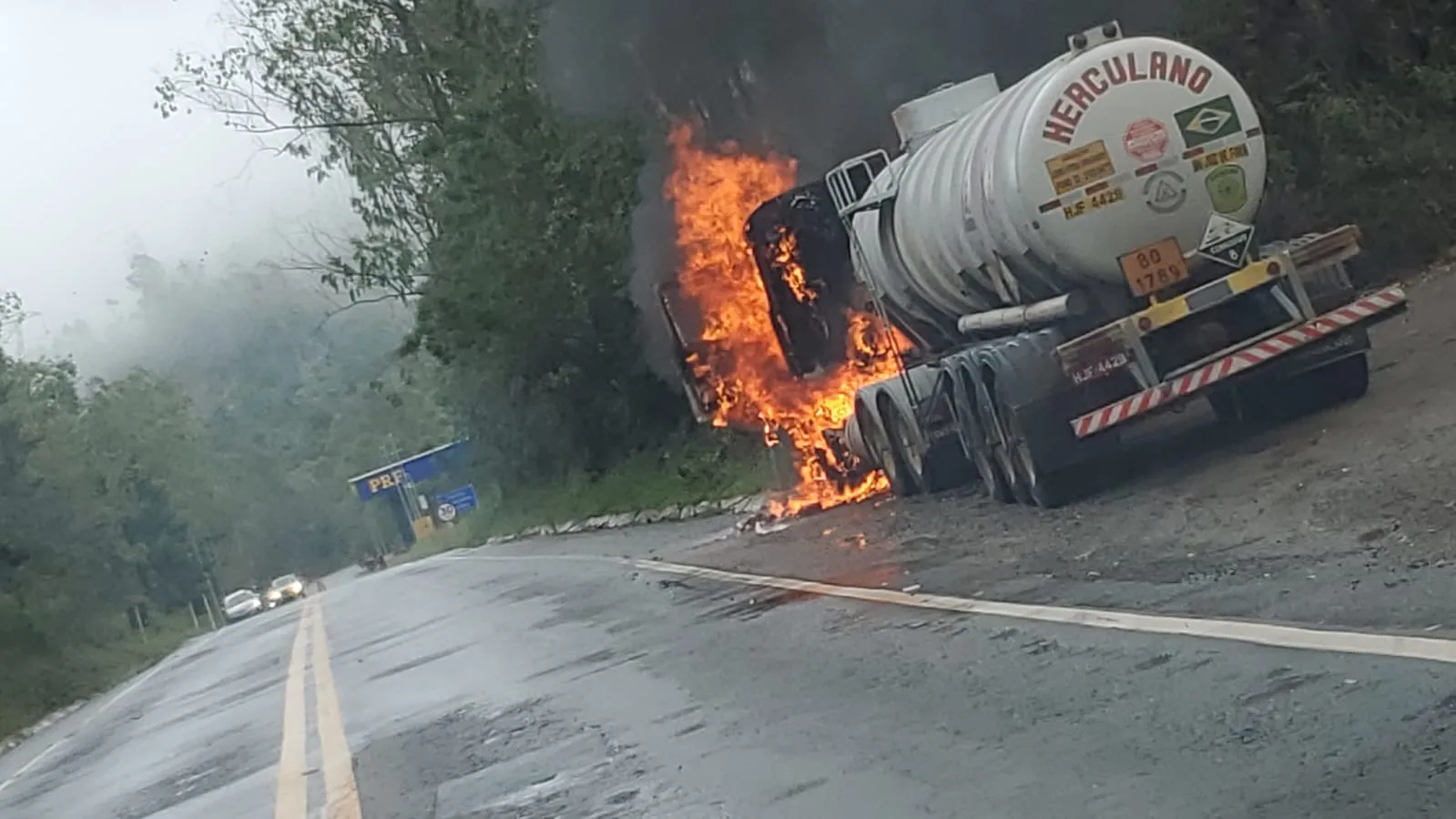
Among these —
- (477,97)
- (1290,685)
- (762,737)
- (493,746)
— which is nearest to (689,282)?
(477,97)

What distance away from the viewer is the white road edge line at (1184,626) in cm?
749

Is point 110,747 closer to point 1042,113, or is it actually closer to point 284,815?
point 284,815

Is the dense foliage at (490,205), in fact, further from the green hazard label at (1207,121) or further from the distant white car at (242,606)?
the distant white car at (242,606)

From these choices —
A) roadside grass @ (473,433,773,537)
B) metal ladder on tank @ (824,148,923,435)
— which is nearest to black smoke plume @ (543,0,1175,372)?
roadside grass @ (473,433,773,537)

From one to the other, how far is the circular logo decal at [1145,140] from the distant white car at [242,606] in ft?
212

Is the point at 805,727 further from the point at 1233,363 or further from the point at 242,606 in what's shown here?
the point at 242,606

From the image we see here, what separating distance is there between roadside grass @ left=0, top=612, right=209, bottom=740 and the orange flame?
43.3 ft

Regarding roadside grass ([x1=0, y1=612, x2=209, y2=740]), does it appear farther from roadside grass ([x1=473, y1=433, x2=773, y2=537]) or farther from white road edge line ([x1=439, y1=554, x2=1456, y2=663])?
white road edge line ([x1=439, y1=554, x2=1456, y2=663])

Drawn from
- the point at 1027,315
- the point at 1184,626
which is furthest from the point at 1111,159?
the point at 1184,626

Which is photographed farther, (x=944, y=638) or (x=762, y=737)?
(x=944, y=638)

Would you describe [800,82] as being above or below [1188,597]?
above

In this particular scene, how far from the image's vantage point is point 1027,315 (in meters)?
15.5

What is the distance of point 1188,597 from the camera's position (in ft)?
32.3

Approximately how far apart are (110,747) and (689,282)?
988 centimetres
